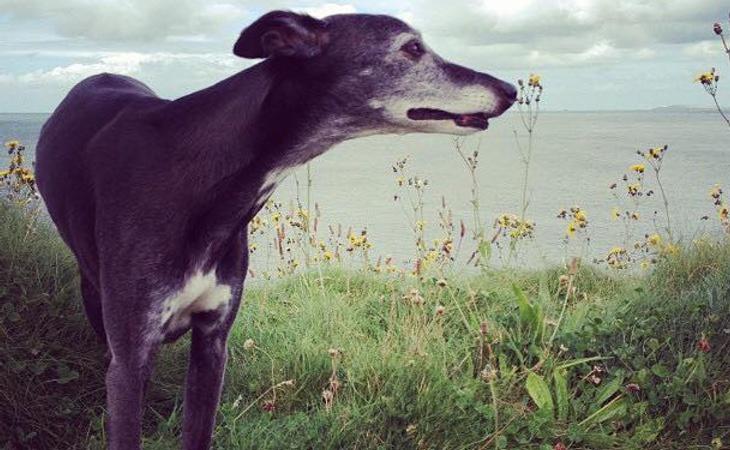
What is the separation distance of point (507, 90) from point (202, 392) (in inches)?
74.2

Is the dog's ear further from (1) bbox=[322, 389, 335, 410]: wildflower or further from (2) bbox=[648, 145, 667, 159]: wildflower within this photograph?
(2) bbox=[648, 145, 667, 159]: wildflower

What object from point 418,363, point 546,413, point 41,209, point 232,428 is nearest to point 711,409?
point 546,413

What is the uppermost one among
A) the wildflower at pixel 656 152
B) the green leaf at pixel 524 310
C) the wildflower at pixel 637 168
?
the wildflower at pixel 656 152

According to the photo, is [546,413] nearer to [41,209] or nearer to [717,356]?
[717,356]

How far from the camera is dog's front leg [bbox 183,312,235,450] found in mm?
3828

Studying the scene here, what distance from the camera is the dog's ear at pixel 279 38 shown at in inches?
126

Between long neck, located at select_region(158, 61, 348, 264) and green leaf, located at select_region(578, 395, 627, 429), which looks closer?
long neck, located at select_region(158, 61, 348, 264)

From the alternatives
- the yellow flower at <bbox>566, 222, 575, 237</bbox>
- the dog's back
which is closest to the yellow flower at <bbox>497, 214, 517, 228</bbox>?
the yellow flower at <bbox>566, 222, 575, 237</bbox>

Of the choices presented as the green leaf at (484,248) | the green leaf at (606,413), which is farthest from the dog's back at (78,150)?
the green leaf at (606,413)

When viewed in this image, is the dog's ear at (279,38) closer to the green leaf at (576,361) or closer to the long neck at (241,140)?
the long neck at (241,140)

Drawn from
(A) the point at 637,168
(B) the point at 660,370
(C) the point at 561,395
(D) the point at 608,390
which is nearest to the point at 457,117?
(C) the point at 561,395

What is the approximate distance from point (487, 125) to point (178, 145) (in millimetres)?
1207

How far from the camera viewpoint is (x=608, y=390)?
4.44m

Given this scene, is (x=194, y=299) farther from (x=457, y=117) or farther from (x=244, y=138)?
(x=457, y=117)
